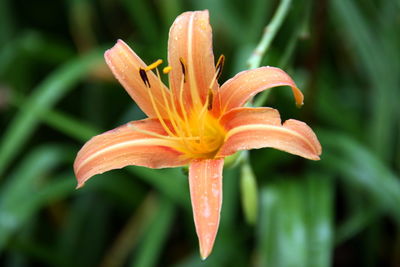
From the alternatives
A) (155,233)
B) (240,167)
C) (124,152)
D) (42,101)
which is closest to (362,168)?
(240,167)

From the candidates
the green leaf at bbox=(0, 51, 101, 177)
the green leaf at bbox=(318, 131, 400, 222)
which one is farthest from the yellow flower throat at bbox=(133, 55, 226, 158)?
the green leaf at bbox=(0, 51, 101, 177)

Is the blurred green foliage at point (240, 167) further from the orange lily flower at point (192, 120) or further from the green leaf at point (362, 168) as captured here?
the orange lily flower at point (192, 120)

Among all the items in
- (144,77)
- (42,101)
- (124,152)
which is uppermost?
(42,101)

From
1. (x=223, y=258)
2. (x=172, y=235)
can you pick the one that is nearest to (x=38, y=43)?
(x=172, y=235)

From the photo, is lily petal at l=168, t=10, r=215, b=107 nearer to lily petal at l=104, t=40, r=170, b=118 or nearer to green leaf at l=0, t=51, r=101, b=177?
lily petal at l=104, t=40, r=170, b=118

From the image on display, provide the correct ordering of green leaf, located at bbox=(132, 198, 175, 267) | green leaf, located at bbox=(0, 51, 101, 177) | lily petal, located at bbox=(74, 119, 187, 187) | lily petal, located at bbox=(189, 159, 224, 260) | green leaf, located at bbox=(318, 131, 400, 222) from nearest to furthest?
lily petal, located at bbox=(189, 159, 224, 260) < lily petal, located at bbox=(74, 119, 187, 187) < green leaf, located at bbox=(318, 131, 400, 222) < green leaf, located at bbox=(132, 198, 175, 267) < green leaf, located at bbox=(0, 51, 101, 177)

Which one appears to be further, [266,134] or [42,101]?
[42,101]

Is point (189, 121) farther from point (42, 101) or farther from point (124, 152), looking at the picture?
point (42, 101)
